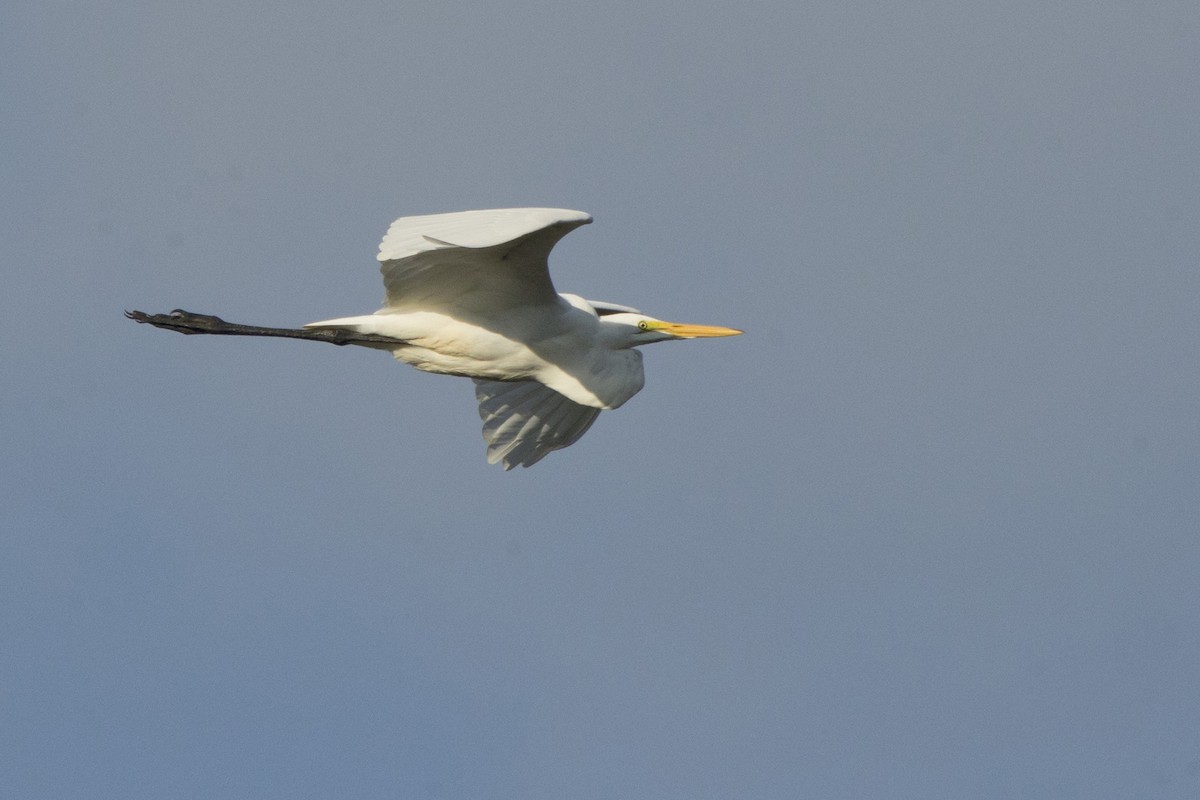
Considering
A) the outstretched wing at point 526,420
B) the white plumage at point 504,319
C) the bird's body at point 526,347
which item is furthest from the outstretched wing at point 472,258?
the outstretched wing at point 526,420

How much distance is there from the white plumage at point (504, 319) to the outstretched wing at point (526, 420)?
0.54m

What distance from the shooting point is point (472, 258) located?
15.3 m

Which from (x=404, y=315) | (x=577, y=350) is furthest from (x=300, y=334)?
(x=577, y=350)

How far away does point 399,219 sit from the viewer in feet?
48.6

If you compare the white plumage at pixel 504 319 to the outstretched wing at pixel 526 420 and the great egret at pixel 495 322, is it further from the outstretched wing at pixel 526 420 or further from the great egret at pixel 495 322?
the outstretched wing at pixel 526 420

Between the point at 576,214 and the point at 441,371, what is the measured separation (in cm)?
260

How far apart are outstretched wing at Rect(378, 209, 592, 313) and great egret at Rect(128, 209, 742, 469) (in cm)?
1

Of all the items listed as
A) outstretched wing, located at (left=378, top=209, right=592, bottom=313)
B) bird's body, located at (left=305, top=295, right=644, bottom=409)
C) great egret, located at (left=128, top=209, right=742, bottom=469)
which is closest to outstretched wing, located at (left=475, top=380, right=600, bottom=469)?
great egret, located at (left=128, top=209, right=742, bottom=469)

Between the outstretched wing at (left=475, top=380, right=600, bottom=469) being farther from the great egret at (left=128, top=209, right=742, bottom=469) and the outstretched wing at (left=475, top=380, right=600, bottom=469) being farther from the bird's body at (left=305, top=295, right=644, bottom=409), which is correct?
the bird's body at (left=305, top=295, right=644, bottom=409)

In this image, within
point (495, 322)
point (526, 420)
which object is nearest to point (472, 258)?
point (495, 322)

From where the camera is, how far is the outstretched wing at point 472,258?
45.9 ft

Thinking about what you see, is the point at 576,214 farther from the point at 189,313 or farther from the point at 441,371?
the point at 189,313

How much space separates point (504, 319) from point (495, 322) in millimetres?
75

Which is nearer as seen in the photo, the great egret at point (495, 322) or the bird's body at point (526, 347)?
the great egret at point (495, 322)
